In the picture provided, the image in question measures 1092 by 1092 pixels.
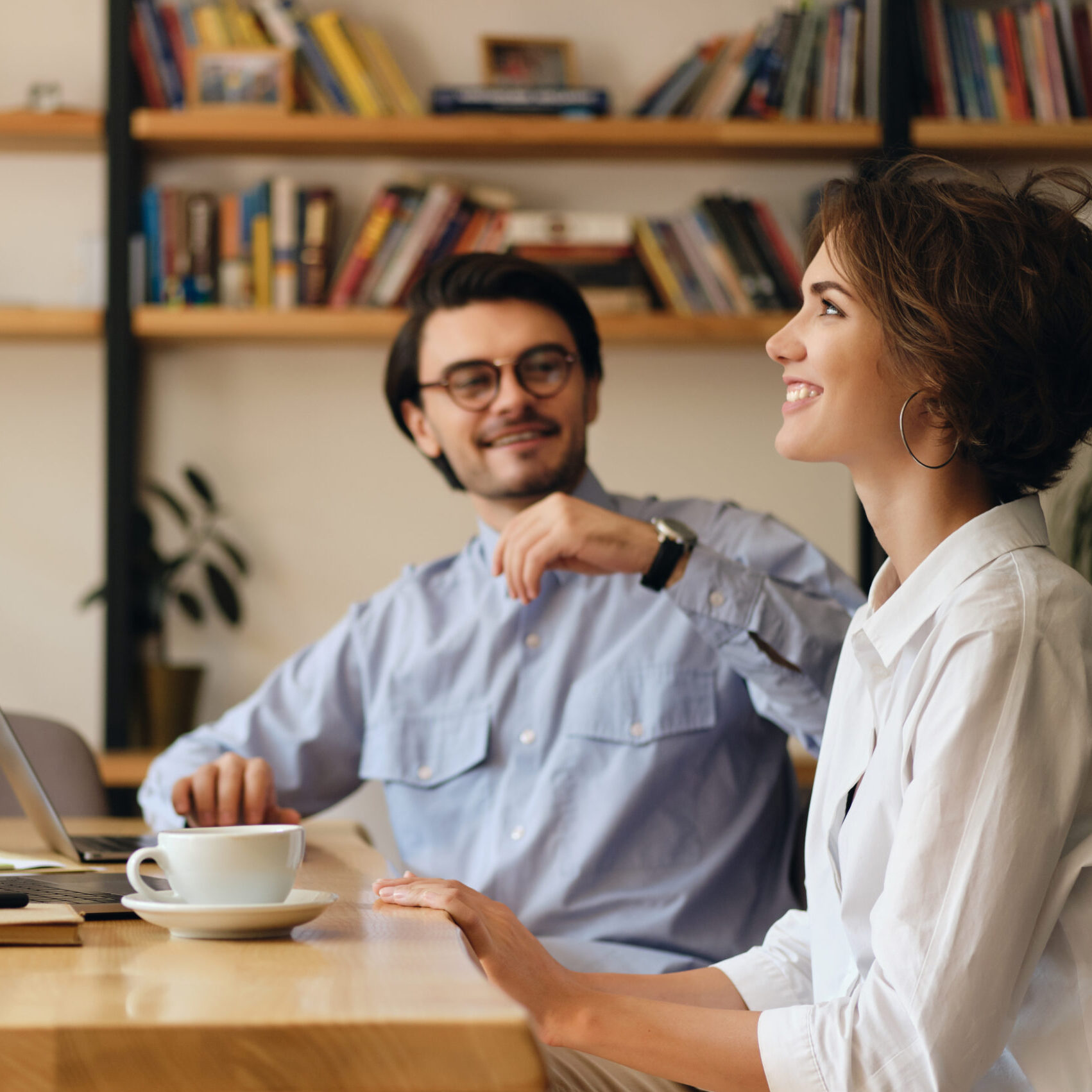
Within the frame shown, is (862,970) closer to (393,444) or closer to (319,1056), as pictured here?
(319,1056)

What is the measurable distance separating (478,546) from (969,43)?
6.57 ft

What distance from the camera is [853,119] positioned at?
3000mm

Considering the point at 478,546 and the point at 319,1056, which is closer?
the point at 319,1056

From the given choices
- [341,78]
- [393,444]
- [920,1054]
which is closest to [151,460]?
[393,444]

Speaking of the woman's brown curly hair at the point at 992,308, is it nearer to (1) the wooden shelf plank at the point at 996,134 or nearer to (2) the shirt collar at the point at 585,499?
(2) the shirt collar at the point at 585,499

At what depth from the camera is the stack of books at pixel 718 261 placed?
2.99 meters

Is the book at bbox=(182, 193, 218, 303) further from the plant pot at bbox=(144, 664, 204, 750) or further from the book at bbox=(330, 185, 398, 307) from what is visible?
the plant pot at bbox=(144, 664, 204, 750)

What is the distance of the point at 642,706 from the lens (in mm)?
1613

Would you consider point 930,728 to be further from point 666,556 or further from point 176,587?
point 176,587

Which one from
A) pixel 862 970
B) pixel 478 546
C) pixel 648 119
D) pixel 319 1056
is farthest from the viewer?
pixel 648 119

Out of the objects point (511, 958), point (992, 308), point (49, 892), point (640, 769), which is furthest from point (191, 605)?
point (992, 308)

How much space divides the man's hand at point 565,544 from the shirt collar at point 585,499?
1.27 ft

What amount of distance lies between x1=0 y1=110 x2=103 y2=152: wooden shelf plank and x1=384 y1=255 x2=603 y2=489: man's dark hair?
1411mm

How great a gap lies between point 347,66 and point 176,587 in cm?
131
